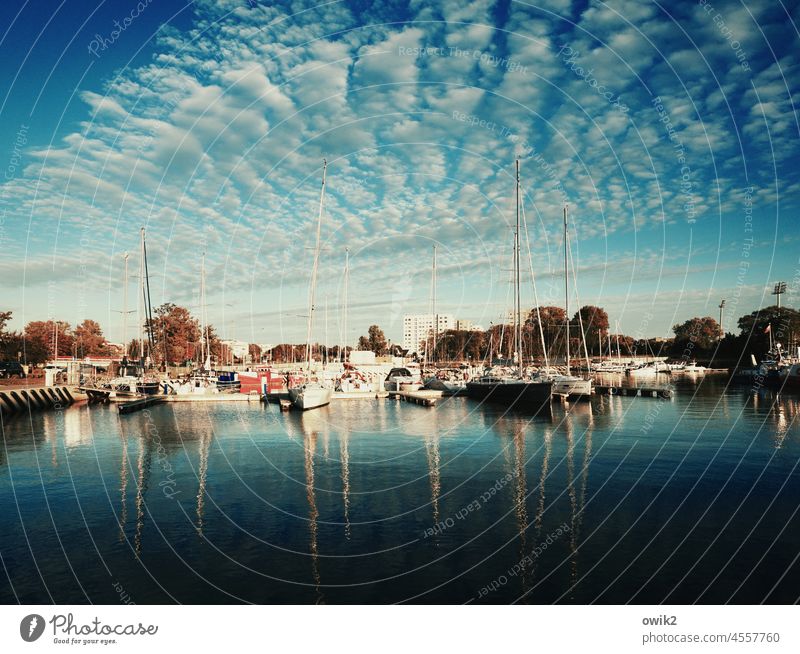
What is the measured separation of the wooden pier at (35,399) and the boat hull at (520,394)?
148 ft

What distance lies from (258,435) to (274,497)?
60.1 feet

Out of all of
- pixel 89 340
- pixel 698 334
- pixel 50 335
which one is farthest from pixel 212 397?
pixel 698 334

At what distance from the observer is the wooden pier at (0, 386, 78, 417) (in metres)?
52.2

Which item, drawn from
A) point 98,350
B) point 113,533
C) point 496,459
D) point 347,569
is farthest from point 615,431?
point 98,350

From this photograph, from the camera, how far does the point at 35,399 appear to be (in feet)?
186

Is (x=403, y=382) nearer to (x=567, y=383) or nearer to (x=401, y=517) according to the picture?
(x=567, y=383)

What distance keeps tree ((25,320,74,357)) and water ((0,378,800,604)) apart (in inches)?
3106

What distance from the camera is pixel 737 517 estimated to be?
18.7 meters

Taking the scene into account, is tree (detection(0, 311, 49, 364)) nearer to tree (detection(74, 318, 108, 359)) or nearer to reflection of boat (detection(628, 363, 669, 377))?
tree (detection(74, 318, 108, 359))

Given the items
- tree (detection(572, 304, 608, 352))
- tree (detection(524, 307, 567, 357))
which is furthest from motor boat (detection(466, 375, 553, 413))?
tree (detection(572, 304, 608, 352))

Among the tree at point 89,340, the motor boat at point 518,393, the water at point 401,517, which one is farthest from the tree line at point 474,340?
the water at point 401,517

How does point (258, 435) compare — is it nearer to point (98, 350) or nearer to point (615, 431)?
point (615, 431)

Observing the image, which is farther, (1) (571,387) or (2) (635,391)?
(2) (635,391)

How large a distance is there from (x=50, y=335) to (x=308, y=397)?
305 feet
